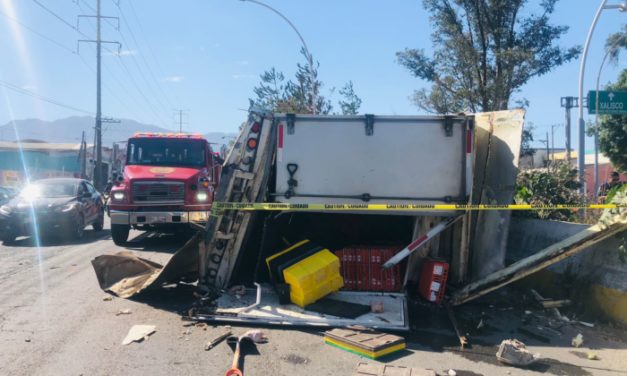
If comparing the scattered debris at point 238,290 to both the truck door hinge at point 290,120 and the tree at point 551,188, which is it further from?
the tree at point 551,188

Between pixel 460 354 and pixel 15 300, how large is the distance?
18.8 feet

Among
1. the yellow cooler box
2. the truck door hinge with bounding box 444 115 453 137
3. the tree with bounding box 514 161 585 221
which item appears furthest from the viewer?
the tree with bounding box 514 161 585 221

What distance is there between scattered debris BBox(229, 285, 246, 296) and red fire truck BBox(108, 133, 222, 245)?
188 inches

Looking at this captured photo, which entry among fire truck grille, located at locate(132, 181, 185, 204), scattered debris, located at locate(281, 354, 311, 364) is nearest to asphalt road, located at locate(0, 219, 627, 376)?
scattered debris, located at locate(281, 354, 311, 364)

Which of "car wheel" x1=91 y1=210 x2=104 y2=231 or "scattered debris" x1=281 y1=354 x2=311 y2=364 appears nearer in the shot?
"scattered debris" x1=281 y1=354 x2=311 y2=364

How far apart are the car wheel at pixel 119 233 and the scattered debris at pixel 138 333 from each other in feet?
21.7

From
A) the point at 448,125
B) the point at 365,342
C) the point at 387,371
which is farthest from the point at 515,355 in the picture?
the point at 448,125

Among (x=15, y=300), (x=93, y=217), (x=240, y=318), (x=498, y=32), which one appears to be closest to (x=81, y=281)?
(x=15, y=300)

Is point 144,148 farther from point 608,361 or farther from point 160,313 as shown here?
point 608,361

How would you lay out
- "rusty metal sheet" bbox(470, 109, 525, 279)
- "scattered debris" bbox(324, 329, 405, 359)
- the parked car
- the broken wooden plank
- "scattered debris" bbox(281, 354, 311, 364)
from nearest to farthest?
"scattered debris" bbox(281, 354, 311, 364) < "scattered debris" bbox(324, 329, 405, 359) < the broken wooden plank < "rusty metal sheet" bbox(470, 109, 525, 279) < the parked car

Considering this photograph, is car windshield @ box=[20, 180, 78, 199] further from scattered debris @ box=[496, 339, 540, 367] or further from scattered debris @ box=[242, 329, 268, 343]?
scattered debris @ box=[496, 339, 540, 367]

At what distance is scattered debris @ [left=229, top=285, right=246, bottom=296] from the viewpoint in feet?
21.4

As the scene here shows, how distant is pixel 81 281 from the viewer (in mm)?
8016

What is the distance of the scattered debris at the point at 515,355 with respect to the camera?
463 centimetres
